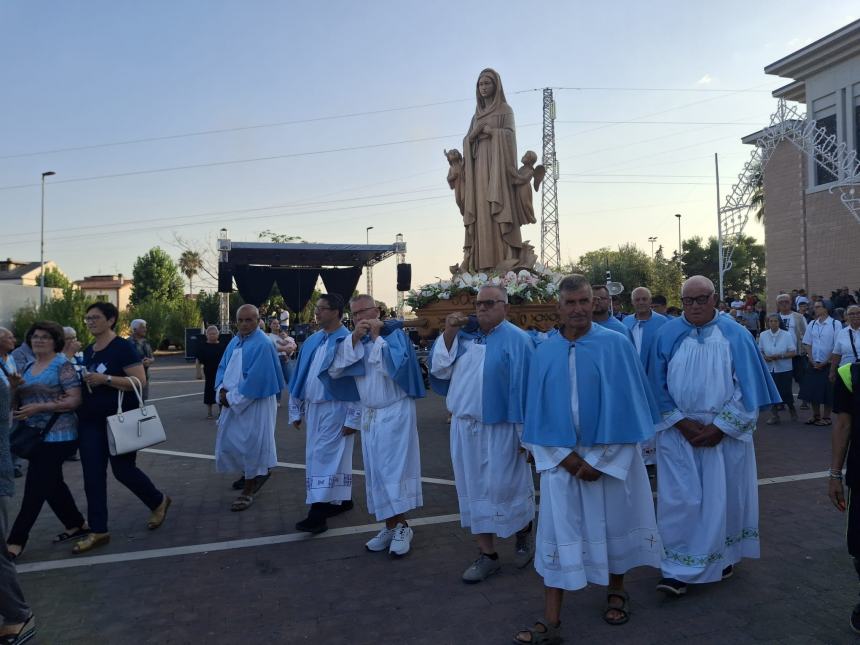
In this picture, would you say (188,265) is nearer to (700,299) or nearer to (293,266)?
(293,266)

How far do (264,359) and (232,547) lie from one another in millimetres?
2016

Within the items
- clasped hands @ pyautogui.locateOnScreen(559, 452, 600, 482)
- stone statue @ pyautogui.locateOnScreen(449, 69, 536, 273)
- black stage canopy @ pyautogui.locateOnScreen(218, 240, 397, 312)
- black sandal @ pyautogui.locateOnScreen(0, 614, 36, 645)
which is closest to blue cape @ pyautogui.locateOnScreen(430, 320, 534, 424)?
clasped hands @ pyautogui.locateOnScreen(559, 452, 600, 482)

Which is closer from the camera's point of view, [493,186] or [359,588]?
[359,588]

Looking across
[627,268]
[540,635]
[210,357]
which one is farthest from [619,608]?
[627,268]

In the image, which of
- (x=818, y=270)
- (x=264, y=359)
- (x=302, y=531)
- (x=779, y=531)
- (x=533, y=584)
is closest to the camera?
(x=533, y=584)

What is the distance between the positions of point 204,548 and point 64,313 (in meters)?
27.4

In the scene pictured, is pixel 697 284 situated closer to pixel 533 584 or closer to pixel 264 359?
pixel 533 584

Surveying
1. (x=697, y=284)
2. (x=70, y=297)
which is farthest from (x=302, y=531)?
(x=70, y=297)

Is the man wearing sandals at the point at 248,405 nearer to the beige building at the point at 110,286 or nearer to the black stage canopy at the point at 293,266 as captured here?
the black stage canopy at the point at 293,266

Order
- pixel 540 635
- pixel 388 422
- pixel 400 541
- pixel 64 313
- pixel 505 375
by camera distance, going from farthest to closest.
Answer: pixel 64 313
pixel 388 422
pixel 400 541
pixel 505 375
pixel 540 635

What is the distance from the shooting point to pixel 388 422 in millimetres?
4836

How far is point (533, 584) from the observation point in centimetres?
416

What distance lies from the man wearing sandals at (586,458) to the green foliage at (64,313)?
27.7 meters

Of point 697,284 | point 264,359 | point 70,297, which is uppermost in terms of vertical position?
point 70,297
